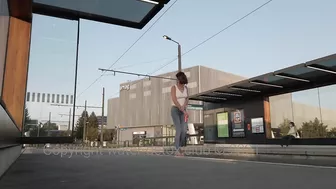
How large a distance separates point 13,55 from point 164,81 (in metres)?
57.6

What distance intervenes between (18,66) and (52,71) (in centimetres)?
88

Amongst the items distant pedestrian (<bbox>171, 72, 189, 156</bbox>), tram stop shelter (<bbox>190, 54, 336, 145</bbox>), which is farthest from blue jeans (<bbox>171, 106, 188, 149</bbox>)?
tram stop shelter (<bbox>190, 54, 336, 145</bbox>)

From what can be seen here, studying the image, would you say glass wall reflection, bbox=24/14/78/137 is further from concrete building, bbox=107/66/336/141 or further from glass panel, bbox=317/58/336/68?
concrete building, bbox=107/66/336/141

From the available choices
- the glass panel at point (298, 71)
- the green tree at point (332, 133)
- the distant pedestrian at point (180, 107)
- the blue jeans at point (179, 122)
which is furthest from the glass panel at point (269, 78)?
the blue jeans at point (179, 122)

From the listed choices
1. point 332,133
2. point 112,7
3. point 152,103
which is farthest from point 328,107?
point 152,103

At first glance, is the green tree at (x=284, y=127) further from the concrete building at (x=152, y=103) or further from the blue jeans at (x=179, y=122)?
the concrete building at (x=152, y=103)

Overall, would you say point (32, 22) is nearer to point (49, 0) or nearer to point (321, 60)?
point (49, 0)

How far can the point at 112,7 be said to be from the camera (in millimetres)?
5723

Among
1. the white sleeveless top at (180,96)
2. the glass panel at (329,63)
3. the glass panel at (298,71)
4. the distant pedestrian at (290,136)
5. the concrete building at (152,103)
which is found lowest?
the distant pedestrian at (290,136)

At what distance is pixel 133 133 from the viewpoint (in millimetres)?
71500

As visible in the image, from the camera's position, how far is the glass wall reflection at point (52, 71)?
20.6ft

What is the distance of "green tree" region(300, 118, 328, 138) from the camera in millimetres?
12391

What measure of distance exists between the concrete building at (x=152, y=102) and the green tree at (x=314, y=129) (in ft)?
134

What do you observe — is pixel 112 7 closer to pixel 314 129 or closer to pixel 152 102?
pixel 314 129
